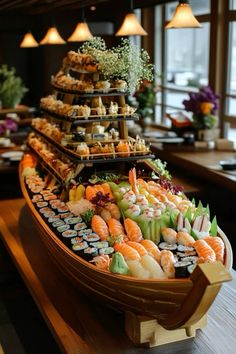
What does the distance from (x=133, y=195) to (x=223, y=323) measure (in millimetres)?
1001

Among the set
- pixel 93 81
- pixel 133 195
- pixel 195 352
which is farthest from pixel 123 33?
pixel 195 352

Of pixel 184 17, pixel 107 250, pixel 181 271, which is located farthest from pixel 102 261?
pixel 184 17

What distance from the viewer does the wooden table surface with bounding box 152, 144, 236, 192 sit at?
5371 millimetres

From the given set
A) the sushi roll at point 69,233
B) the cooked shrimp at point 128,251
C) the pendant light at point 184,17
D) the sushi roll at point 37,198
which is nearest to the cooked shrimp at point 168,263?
the cooked shrimp at point 128,251

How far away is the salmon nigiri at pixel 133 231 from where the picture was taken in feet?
10.3

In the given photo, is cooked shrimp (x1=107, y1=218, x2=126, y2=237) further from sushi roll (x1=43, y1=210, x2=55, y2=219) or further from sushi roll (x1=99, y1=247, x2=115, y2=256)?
sushi roll (x1=43, y1=210, x2=55, y2=219)

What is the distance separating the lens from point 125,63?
4.13 metres

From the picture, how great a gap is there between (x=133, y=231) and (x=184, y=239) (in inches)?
13.0

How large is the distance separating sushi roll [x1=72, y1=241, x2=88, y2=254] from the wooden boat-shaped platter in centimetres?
4

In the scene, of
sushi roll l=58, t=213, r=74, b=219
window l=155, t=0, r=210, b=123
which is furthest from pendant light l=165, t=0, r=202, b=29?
window l=155, t=0, r=210, b=123

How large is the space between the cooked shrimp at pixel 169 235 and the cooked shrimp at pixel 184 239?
3 cm

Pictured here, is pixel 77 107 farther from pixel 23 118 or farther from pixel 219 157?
pixel 23 118

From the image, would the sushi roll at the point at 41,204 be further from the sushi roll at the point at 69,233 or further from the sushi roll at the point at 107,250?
the sushi roll at the point at 107,250

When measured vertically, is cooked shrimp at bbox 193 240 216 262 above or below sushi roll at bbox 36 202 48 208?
above
